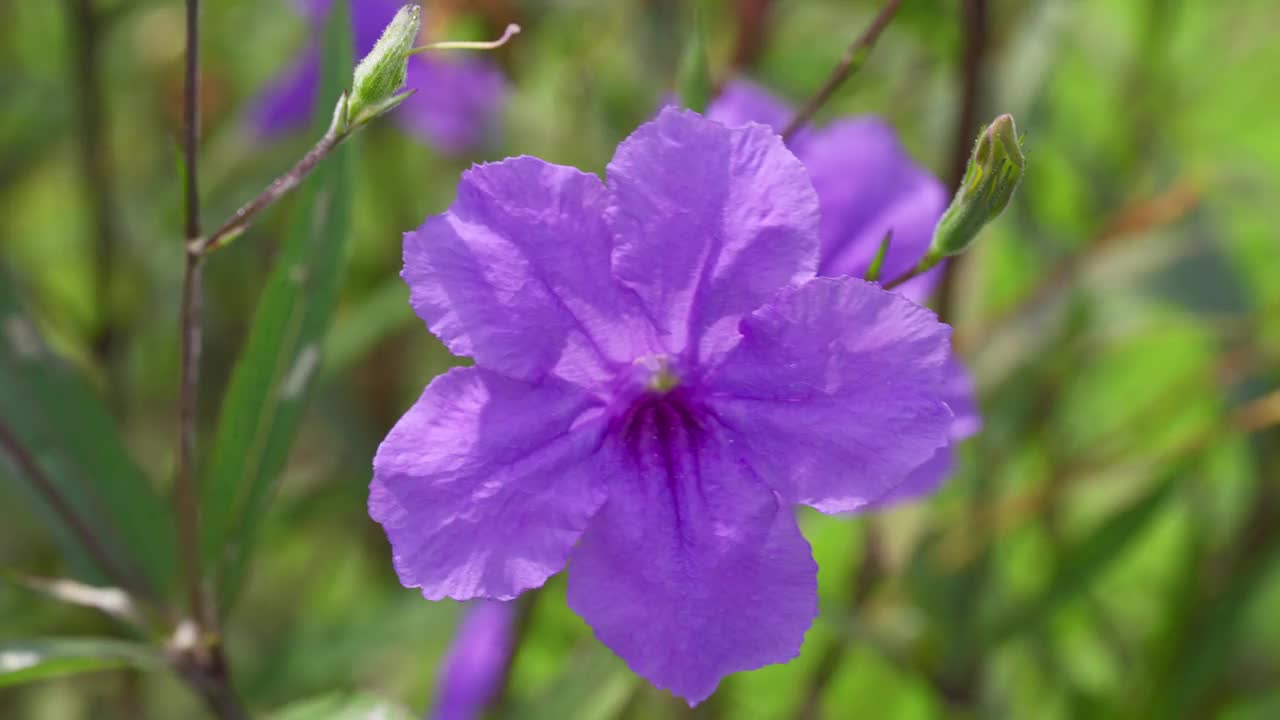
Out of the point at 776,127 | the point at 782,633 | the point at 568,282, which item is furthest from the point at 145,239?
the point at 782,633

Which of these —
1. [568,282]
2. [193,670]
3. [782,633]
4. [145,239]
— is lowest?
[145,239]

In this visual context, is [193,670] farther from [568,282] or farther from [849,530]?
[849,530]

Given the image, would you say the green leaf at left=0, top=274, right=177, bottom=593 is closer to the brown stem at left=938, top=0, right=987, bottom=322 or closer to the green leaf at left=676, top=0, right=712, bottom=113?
the green leaf at left=676, top=0, right=712, bottom=113

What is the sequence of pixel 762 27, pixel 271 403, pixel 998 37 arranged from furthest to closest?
1. pixel 998 37
2. pixel 762 27
3. pixel 271 403

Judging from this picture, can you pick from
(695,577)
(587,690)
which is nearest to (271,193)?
(695,577)

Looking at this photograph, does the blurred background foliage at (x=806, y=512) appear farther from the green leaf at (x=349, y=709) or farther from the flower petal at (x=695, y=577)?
the flower petal at (x=695, y=577)

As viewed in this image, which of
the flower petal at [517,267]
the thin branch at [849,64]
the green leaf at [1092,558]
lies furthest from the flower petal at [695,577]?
the green leaf at [1092,558]

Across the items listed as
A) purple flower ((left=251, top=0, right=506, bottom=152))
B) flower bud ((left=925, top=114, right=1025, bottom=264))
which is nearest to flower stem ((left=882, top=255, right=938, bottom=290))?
flower bud ((left=925, top=114, right=1025, bottom=264))
